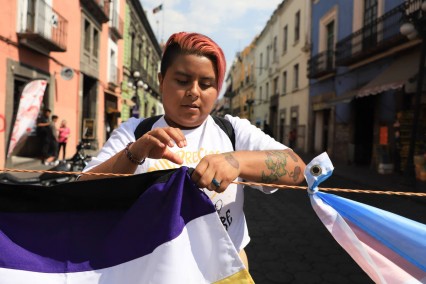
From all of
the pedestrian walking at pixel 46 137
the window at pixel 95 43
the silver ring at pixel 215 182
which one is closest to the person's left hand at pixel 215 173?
the silver ring at pixel 215 182

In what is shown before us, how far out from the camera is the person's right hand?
1.20 meters

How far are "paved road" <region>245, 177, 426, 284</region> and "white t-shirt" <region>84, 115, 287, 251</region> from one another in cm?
202

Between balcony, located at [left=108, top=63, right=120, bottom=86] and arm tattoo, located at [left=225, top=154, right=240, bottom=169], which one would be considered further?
balcony, located at [left=108, top=63, right=120, bottom=86]

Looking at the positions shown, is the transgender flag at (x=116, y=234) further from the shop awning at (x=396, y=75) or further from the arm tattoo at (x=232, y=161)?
the shop awning at (x=396, y=75)

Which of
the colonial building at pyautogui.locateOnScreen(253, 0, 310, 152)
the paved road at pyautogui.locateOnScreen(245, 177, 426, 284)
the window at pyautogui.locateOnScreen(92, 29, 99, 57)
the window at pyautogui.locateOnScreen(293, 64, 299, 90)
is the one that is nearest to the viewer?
the paved road at pyautogui.locateOnScreen(245, 177, 426, 284)

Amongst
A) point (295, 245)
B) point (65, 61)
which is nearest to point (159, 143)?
point (295, 245)

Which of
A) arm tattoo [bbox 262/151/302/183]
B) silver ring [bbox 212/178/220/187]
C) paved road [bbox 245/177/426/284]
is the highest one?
arm tattoo [bbox 262/151/302/183]

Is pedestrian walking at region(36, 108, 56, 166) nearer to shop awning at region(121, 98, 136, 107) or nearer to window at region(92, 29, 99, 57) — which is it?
window at region(92, 29, 99, 57)

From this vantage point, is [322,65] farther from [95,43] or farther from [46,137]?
[46,137]

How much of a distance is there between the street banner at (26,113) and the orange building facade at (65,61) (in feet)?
1.86

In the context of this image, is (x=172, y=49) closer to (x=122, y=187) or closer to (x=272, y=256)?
(x=122, y=187)

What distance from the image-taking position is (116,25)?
829 inches

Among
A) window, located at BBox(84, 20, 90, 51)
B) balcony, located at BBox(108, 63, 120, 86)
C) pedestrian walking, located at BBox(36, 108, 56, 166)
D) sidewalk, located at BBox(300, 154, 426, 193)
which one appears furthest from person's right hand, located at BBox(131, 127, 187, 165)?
balcony, located at BBox(108, 63, 120, 86)

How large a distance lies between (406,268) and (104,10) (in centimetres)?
Result: 1955
